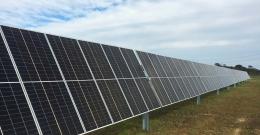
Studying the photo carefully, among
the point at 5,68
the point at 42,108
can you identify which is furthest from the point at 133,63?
the point at 5,68

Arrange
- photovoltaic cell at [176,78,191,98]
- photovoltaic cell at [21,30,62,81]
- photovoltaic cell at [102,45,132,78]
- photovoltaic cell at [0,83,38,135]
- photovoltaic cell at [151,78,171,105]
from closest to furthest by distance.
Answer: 1. photovoltaic cell at [0,83,38,135]
2. photovoltaic cell at [21,30,62,81]
3. photovoltaic cell at [102,45,132,78]
4. photovoltaic cell at [151,78,171,105]
5. photovoltaic cell at [176,78,191,98]

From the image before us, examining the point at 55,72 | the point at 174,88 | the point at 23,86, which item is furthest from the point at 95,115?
the point at 174,88

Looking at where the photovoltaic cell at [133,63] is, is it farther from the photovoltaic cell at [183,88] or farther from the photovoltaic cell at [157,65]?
the photovoltaic cell at [183,88]

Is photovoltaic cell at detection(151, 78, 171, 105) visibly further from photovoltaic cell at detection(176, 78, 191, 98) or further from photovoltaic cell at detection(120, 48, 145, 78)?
photovoltaic cell at detection(176, 78, 191, 98)

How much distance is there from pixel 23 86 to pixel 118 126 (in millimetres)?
10026

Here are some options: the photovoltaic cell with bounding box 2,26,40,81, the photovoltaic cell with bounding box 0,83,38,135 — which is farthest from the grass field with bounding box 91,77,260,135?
the photovoltaic cell with bounding box 0,83,38,135

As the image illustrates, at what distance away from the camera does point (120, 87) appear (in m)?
19.2

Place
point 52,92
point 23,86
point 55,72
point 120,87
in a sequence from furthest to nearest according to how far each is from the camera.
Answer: point 120,87, point 55,72, point 52,92, point 23,86

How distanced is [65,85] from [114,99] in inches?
146

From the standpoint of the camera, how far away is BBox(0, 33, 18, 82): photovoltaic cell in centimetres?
1181

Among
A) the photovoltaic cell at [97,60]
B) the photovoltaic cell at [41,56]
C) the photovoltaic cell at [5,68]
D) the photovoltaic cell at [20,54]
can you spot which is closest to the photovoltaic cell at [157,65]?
the photovoltaic cell at [97,60]

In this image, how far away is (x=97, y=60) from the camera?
1889 cm

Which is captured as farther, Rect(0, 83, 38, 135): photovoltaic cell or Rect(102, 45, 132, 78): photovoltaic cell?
Rect(102, 45, 132, 78): photovoltaic cell

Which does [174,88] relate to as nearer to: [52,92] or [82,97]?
[82,97]
